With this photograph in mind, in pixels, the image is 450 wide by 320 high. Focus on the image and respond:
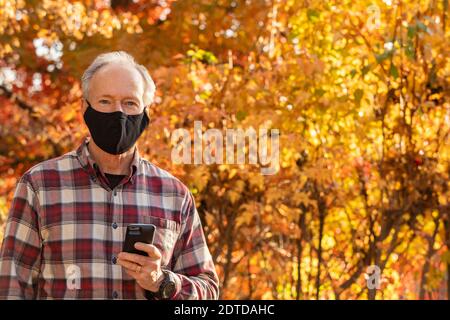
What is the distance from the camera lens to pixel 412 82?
7.02 metres

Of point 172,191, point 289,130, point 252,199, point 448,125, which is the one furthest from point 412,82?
point 172,191

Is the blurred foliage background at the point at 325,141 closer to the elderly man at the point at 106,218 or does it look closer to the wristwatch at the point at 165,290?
the elderly man at the point at 106,218

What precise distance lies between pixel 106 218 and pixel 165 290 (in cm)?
30

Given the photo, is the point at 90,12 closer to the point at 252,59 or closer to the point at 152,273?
the point at 252,59

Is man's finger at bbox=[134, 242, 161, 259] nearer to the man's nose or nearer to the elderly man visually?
the elderly man

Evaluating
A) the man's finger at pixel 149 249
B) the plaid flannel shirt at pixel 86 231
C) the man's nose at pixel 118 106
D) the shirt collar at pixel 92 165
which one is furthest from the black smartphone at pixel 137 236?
the man's nose at pixel 118 106

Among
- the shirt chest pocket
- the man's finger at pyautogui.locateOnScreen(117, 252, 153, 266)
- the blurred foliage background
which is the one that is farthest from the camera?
the blurred foliage background

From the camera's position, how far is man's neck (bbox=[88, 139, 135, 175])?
2.99 meters

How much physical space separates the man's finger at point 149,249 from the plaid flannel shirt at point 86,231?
148 millimetres

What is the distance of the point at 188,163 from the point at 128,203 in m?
3.98

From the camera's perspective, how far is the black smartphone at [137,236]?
269 centimetres

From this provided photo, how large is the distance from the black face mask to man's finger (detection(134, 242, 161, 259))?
0.40 metres

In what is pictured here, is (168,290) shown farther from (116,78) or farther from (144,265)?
(116,78)

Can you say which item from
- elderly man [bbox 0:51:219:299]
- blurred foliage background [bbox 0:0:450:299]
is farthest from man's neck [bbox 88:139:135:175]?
blurred foliage background [bbox 0:0:450:299]
